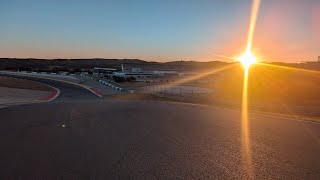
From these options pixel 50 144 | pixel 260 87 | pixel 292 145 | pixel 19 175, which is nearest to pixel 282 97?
pixel 260 87

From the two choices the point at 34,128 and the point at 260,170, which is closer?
the point at 260,170

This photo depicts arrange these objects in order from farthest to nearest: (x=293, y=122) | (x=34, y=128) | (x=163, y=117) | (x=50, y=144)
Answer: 1. (x=163, y=117)
2. (x=293, y=122)
3. (x=34, y=128)
4. (x=50, y=144)

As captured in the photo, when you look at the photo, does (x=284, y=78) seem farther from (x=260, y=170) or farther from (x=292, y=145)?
(x=260, y=170)

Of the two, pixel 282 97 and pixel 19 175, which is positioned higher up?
pixel 19 175

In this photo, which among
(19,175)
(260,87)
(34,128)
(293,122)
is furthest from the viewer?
(260,87)

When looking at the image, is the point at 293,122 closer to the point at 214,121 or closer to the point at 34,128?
the point at 214,121

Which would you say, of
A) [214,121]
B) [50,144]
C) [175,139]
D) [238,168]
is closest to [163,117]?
[214,121]
